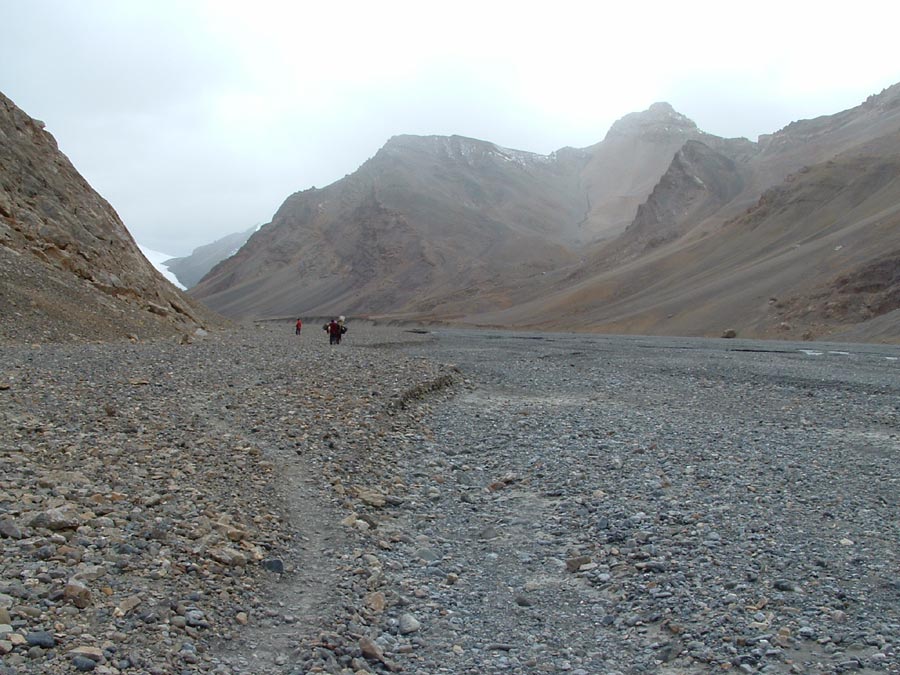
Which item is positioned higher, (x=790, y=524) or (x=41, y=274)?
(x=41, y=274)

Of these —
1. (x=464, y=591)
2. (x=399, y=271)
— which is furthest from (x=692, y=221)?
(x=464, y=591)

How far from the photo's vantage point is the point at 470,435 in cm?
1324

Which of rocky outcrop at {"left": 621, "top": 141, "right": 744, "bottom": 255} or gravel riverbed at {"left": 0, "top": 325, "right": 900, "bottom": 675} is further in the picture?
rocky outcrop at {"left": 621, "top": 141, "right": 744, "bottom": 255}

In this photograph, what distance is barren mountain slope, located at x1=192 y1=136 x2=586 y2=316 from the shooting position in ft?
443

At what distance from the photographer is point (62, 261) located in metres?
26.4

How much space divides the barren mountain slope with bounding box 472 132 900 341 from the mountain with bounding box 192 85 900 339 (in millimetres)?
240

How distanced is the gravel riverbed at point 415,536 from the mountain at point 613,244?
47.5 meters

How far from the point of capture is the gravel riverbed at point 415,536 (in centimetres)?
538

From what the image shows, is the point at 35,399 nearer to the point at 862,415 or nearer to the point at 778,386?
the point at 862,415

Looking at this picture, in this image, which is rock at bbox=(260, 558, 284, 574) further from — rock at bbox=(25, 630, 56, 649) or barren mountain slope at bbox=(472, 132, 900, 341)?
barren mountain slope at bbox=(472, 132, 900, 341)

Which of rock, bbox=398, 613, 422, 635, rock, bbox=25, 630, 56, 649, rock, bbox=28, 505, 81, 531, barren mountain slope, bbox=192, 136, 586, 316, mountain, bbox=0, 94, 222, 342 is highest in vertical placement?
barren mountain slope, bbox=192, 136, 586, 316

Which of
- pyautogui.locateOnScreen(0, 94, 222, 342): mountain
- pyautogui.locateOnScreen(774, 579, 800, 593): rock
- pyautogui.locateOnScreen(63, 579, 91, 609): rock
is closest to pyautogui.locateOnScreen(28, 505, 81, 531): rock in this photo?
pyautogui.locateOnScreen(63, 579, 91, 609): rock

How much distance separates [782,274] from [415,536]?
7119 cm

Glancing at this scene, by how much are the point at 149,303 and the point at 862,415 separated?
82.4 feet
